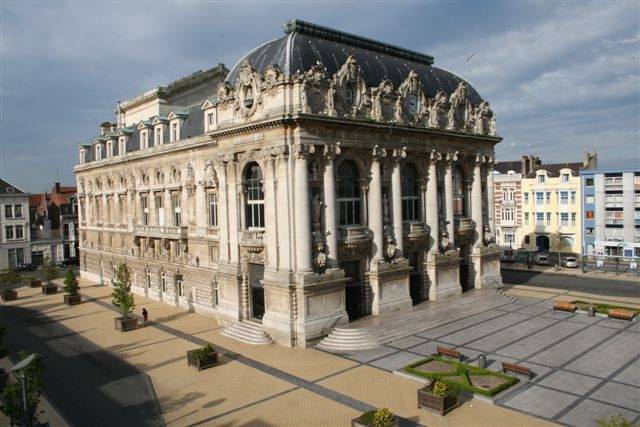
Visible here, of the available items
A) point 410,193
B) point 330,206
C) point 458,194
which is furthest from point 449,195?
point 330,206

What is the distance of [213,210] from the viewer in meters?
45.4

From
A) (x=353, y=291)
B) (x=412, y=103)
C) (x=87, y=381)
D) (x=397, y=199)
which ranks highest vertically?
(x=412, y=103)

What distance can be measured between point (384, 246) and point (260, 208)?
34.5 ft

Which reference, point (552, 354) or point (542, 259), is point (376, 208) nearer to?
point (552, 354)

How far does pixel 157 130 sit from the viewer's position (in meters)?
52.4

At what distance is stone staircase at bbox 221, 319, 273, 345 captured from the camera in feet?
118

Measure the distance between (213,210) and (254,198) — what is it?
325 inches

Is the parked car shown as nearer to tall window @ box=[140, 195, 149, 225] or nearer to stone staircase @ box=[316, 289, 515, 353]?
stone staircase @ box=[316, 289, 515, 353]

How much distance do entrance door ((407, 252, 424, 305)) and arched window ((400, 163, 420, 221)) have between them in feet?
11.6

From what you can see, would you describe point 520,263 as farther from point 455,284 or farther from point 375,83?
point 375,83

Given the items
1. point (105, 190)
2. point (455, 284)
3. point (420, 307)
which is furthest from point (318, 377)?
point (105, 190)

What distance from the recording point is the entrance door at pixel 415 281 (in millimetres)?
44312

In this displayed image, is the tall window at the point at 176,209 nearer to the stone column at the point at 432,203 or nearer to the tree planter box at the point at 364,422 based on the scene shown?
the stone column at the point at 432,203

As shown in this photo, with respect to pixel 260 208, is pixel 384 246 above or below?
below
